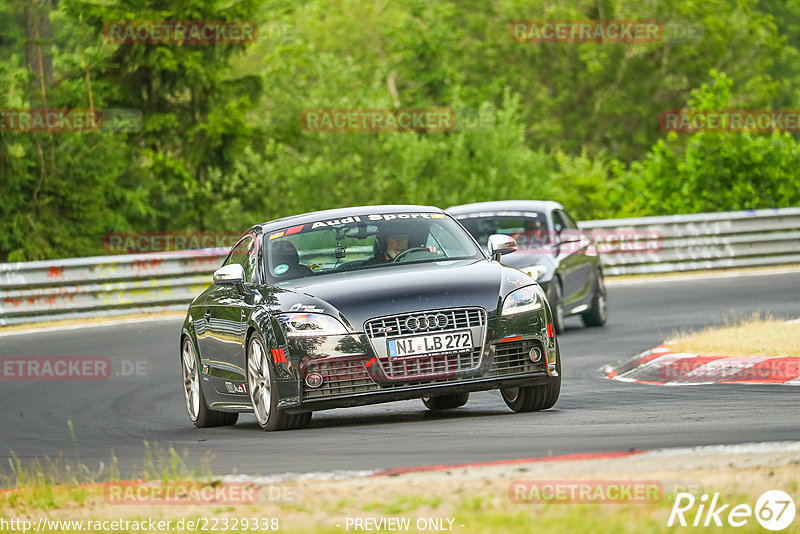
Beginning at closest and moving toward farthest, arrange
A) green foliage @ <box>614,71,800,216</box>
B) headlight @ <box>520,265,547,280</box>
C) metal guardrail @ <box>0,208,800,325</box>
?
headlight @ <box>520,265,547,280</box> → metal guardrail @ <box>0,208,800,325</box> → green foliage @ <box>614,71,800,216</box>

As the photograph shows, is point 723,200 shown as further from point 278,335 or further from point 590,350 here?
point 278,335

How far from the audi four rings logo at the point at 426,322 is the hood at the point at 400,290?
0.06m

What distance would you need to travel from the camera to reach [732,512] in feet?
18.1
